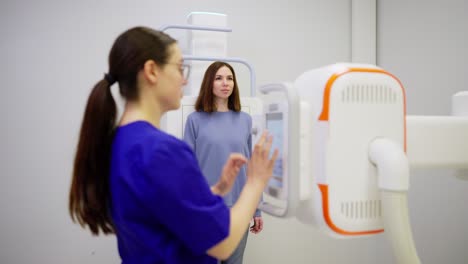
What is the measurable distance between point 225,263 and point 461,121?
1.45 meters

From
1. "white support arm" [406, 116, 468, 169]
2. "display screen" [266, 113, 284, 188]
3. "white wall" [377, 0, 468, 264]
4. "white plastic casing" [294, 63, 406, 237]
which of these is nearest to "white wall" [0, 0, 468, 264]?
"white wall" [377, 0, 468, 264]

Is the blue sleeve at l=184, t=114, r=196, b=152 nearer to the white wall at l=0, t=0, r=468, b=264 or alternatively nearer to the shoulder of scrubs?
the white wall at l=0, t=0, r=468, b=264

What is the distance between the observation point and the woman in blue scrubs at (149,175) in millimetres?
709

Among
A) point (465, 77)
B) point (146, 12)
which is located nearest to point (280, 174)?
point (465, 77)

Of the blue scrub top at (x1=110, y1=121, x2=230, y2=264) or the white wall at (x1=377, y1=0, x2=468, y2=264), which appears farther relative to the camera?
the white wall at (x1=377, y1=0, x2=468, y2=264)

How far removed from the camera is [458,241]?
2.21m

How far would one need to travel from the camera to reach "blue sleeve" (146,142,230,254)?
2.29 ft

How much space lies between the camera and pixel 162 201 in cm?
70

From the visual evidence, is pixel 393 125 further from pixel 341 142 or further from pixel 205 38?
pixel 205 38

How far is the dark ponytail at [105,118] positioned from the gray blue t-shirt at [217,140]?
114 cm

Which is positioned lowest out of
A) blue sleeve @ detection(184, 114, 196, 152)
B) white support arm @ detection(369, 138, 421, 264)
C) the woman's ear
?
white support arm @ detection(369, 138, 421, 264)

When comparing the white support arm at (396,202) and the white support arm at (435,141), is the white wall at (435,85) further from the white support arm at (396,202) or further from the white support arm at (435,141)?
the white support arm at (396,202)

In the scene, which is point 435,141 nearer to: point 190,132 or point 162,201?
point 162,201

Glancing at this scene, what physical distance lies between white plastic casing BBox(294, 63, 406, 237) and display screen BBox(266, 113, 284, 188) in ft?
0.21
